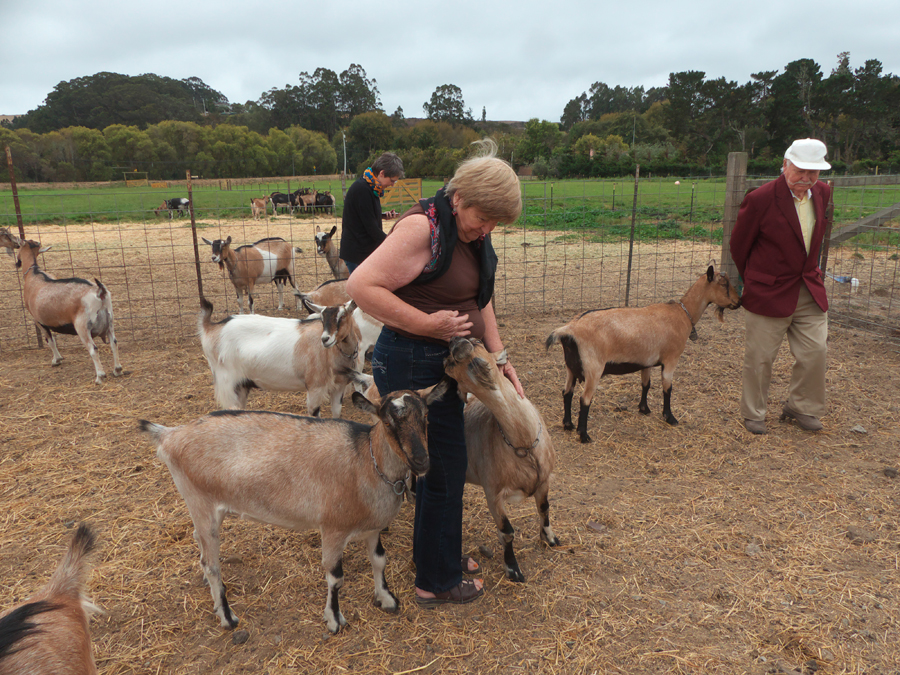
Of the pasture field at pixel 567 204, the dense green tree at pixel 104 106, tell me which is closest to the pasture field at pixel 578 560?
the pasture field at pixel 567 204

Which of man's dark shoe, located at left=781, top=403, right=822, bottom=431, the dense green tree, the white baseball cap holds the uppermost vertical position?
the dense green tree

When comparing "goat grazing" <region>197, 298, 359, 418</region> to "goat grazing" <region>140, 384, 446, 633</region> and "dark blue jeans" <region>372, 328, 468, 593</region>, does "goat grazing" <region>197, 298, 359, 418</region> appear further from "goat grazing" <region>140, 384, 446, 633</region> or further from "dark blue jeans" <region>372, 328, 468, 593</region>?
"dark blue jeans" <region>372, 328, 468, 593</region>

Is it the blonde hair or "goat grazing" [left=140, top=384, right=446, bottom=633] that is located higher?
the blonde hair

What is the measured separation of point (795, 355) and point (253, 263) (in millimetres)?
7778

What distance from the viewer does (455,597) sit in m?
2.89

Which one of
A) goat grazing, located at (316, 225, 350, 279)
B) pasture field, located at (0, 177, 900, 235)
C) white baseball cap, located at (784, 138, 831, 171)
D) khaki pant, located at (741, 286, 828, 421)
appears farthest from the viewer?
pasture field, located at (0, 177, 900, 235)

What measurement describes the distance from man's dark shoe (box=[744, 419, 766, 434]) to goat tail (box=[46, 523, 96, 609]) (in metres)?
4.80

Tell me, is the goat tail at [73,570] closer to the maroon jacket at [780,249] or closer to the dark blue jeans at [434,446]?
the dark blue jeans at [434,446]

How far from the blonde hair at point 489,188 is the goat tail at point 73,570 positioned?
1952 mm

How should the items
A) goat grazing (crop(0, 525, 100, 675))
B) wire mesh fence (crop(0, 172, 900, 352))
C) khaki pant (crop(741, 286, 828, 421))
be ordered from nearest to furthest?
1. goat grazing (crop(0, 525, 100, 675))
2. khaki pant (crop(741, 286, 828, 421))
3. wire mesh fence (crop(0, 172, 900, 352))

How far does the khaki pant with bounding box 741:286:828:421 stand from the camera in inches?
183

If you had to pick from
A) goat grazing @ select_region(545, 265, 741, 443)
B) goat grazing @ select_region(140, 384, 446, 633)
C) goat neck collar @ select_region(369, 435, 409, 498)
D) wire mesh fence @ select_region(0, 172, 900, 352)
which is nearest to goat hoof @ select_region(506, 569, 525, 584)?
goat grazing @ select_region(140, 384, 446, 633)

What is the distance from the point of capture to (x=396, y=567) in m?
3.22

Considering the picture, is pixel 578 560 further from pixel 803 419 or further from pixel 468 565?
pixel 803 419
